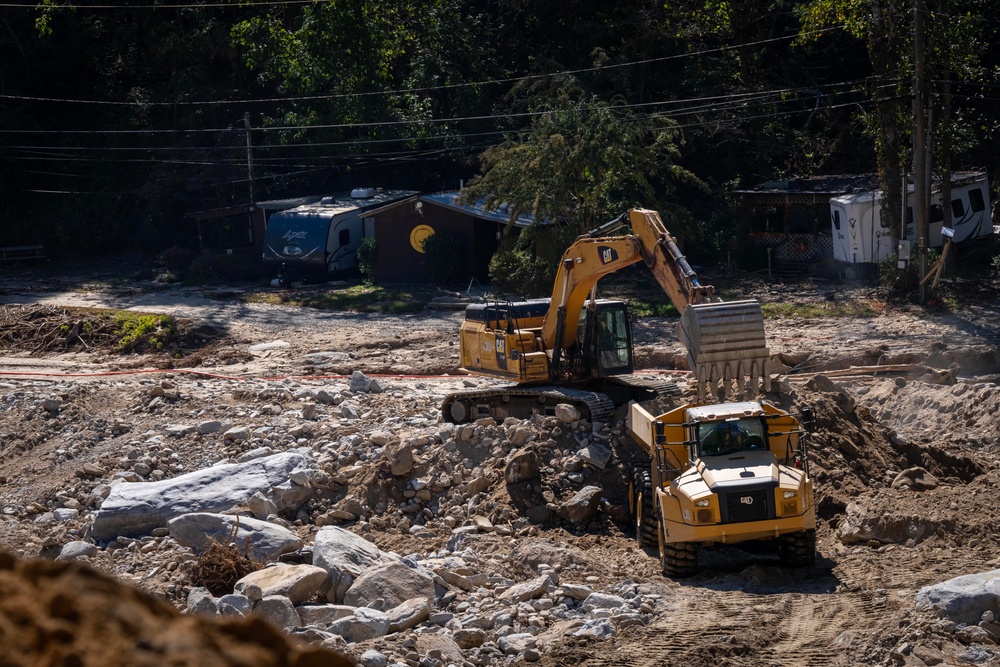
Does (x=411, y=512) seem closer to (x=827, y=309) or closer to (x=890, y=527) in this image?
(x=890, y=527)

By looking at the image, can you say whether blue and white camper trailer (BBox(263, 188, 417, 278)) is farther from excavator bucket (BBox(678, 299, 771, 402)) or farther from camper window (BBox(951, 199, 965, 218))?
excavator bucket (BBox(678, 299, 771, 402))

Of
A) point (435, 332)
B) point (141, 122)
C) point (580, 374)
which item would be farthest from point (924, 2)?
point (141, 122)

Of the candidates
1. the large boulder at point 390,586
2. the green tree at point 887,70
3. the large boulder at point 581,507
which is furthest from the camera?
the green tree at point 887,70

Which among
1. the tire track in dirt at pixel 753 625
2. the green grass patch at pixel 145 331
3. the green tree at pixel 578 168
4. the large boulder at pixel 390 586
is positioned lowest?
the tire track in dirt at pixel 753 625

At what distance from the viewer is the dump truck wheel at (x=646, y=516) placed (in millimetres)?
13312

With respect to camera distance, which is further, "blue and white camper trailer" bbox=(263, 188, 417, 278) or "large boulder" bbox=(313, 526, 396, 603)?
"blue and white camper trailer" bbox=(263, 188, 417, 278)

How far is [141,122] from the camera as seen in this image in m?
50.9

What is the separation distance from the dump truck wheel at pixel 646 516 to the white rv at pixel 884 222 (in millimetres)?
20823

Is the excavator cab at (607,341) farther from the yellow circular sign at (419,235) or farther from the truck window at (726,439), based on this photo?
the yellow circular sign at (419,235)

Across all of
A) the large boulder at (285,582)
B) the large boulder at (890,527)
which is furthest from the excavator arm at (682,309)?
the large boulder at (285,582)

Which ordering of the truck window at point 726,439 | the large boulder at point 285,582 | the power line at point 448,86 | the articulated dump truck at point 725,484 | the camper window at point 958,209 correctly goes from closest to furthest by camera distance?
the large boulder at point 285,582
the articulated dump truck at point 725,484
the truck window at point 726,439
the camper window at point 958,209
the power line at point 448,86

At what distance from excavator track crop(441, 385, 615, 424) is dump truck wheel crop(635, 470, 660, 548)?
2.98m

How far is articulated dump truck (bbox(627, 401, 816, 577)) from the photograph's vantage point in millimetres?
11805

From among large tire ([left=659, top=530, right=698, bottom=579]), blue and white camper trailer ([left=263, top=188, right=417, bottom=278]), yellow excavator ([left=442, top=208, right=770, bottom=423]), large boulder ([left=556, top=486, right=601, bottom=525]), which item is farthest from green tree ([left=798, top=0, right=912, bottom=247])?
Result: large tire ([left=659, top=530, right=698, bottom=579])
